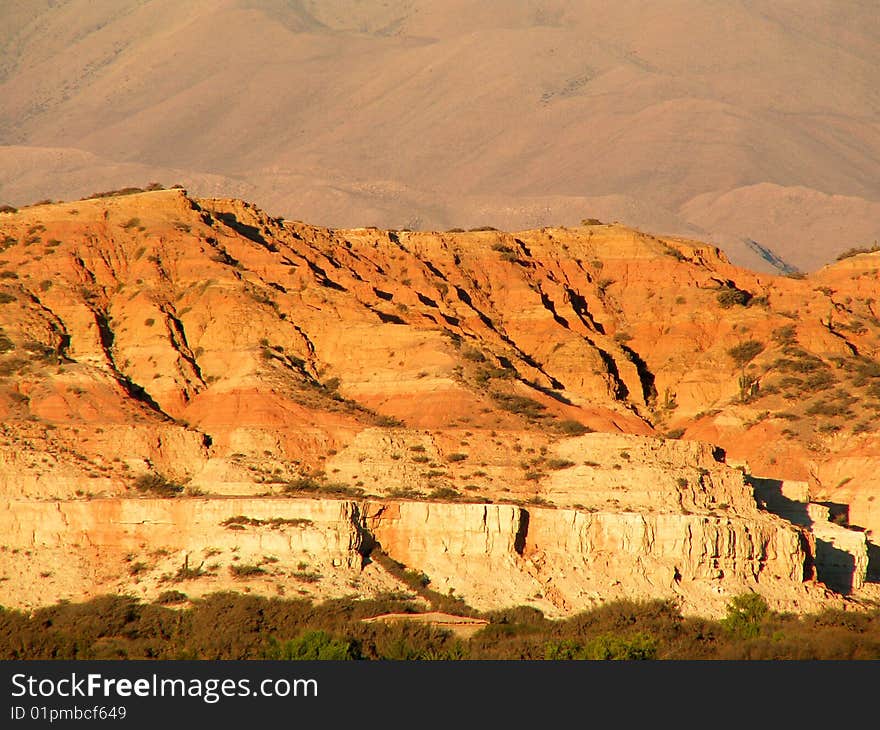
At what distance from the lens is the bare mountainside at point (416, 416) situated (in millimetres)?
77688

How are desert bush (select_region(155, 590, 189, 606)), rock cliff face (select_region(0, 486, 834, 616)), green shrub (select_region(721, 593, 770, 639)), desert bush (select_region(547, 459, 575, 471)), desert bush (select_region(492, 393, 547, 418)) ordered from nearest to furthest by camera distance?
green shrub (select_region(721, 593, 770, 639)), desert bush (select_region(155, 590, 189, 606)), rock cliff face (select_region(0, 486, 834, 616)), desert bush (select_region(547, 459, 575, 471)), desert bush (select_region(492, 393, 547, 418))

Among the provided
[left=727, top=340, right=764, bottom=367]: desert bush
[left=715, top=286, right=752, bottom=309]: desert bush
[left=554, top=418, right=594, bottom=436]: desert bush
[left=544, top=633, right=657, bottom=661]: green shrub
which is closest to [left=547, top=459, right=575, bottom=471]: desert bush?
[left=554, top=418, right=594, bottom=436]: desert bush

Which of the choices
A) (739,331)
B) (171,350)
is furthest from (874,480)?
(171,350)

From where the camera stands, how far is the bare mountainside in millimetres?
77688

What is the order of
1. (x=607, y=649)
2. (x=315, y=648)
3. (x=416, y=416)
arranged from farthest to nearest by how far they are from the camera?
(x=416, y=416) → (x=607, y=649) → (x=315, y=648)

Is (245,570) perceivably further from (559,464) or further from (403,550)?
(559,464)

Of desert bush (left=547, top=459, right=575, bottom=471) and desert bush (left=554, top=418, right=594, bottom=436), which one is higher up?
desert bush (left=554, top=418, right=594, bottom=436)

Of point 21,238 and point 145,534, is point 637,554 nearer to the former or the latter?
point 145,534

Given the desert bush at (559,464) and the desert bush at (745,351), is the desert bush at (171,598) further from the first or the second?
the desert bush at (745,351)

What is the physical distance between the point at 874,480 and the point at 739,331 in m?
20.5

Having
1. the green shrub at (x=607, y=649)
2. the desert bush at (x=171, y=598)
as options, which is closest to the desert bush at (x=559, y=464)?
the green shrub at (x=607, y=649)

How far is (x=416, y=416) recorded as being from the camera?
294 feet

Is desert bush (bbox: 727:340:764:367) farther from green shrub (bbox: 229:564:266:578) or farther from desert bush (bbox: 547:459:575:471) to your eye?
green shrub (bbox: 229:564:266:578)

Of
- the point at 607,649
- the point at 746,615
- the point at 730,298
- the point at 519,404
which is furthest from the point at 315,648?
the point at 730,298
